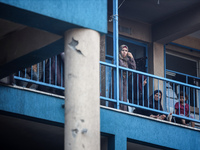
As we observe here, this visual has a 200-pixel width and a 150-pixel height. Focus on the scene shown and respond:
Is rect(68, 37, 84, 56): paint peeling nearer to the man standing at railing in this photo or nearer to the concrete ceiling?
the man standing at railing

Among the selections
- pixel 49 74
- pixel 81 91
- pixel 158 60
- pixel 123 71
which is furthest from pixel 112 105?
pixel 81 91

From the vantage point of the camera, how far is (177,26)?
13.2 meters

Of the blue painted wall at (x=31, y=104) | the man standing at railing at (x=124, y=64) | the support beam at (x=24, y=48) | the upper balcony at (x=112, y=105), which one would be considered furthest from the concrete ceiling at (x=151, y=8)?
the support beam at (x=24, y=48)

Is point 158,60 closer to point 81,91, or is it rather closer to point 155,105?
point 155,105

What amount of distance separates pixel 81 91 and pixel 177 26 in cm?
756

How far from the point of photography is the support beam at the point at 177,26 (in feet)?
42.2

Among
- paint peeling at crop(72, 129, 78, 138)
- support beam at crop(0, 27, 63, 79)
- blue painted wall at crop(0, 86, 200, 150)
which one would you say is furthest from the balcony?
paint peeling at crop(72, 129, 78, 138)

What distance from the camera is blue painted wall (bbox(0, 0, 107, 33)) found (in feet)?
19.6

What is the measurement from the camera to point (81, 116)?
6.10 metres

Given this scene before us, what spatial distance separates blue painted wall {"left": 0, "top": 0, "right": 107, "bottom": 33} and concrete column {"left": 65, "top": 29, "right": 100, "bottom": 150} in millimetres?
141

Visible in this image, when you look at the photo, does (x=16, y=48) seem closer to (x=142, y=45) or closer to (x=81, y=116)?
(x=81, y=116)

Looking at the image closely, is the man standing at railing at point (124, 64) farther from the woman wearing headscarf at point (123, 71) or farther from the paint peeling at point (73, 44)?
the paint peeling at point (73, 44)

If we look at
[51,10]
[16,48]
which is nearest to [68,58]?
[51,10]

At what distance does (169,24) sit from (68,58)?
7.53 meters
